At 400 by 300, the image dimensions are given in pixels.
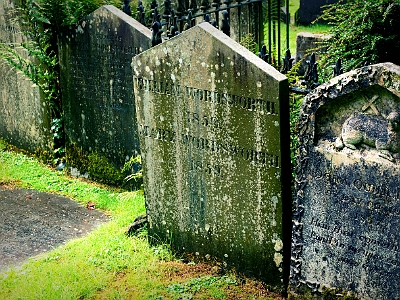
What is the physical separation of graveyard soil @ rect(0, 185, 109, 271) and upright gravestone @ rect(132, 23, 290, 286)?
1.04 metres

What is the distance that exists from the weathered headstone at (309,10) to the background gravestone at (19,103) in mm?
6902

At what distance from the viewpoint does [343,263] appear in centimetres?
472

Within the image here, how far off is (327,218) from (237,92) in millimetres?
1160

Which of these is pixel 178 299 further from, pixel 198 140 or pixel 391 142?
pixel 391 142

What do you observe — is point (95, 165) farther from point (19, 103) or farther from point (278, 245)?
point (278, 245)

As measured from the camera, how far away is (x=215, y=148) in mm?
5355

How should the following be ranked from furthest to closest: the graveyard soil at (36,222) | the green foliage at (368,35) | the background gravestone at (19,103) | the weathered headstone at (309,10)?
the weathered headstone at (309,10), the background gravestone at (19,103), the graveyard soil at (36,222), the green foliage at (368,35)

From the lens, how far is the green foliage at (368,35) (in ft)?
19.2

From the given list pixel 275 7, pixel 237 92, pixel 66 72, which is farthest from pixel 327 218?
pixel 275 7

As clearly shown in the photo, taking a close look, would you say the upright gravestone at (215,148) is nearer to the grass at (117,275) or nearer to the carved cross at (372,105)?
the grass at (117,275)

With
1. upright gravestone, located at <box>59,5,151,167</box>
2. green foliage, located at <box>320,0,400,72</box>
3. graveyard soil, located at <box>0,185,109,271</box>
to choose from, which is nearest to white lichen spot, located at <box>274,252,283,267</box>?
green foliage, located at <box>320,0,400,72</box>

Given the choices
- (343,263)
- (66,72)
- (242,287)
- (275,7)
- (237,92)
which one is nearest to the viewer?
(343,263)

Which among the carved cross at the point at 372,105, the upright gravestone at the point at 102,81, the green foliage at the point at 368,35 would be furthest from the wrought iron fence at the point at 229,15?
the carved cross at the point at 372,105

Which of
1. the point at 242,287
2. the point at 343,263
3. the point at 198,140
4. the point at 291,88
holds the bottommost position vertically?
the point at 242,287
